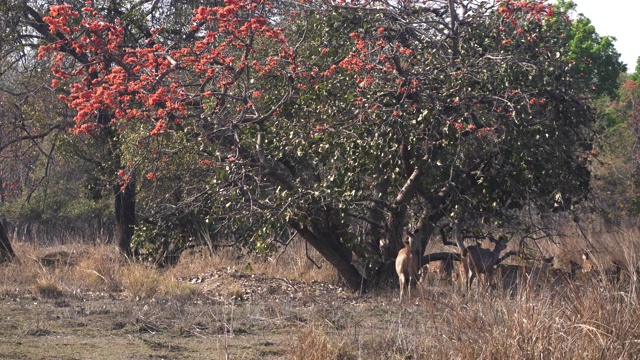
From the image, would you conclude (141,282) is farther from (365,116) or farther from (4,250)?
(4,250)

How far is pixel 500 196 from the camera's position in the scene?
1091 cm

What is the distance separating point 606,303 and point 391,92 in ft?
15.8

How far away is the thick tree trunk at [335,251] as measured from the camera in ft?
36.9

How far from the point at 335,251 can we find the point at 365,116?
2190 mm

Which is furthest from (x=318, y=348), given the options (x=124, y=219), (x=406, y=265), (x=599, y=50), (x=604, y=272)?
(x=599, y=50)

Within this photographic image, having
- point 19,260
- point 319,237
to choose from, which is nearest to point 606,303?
point 319,237

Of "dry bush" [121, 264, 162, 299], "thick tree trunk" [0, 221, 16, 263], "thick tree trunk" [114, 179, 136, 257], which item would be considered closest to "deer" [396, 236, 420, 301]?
"dry bush" [121, 264, 162, 299]

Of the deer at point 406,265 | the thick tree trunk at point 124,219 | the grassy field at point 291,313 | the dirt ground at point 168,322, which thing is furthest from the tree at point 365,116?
the thick tree trunk at point 124,219

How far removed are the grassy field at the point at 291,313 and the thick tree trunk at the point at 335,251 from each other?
10.9 inches

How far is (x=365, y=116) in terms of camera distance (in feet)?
33.0

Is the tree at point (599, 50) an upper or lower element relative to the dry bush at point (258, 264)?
upper

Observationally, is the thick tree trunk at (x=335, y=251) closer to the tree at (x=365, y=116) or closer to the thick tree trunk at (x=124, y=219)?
the tree at (x=365, y=116)

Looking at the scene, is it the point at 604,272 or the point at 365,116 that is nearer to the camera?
the point at 604,272

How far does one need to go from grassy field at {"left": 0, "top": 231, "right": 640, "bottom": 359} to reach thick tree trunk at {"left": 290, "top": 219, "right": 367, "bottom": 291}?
10.9 inches
